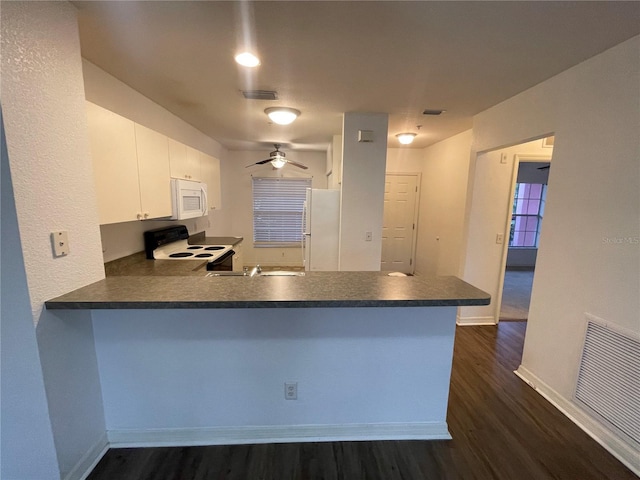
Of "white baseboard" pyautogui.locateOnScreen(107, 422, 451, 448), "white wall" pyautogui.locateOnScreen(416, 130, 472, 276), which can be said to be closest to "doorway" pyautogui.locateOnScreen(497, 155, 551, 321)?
"white wall" pyautogui.locateOnScreen(416, 130, 472, 276)

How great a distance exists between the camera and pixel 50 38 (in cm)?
123

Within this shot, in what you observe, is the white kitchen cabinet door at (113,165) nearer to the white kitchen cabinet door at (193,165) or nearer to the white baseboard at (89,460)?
the white kitchen cabinet door at (193,165)

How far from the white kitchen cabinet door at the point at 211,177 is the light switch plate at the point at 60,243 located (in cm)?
235

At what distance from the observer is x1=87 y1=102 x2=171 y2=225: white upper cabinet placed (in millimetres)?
1660

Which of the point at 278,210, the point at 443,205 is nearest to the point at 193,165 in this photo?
the point at 278,210

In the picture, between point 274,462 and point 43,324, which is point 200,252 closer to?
point 43,324

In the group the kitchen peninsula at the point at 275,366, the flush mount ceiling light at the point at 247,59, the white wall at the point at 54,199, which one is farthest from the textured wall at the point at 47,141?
the flush mount ceiling light at the point at 247,59

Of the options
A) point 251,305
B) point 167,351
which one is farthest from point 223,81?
point 167,351

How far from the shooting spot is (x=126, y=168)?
6.31 feet

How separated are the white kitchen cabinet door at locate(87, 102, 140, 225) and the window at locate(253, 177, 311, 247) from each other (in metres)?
3.82

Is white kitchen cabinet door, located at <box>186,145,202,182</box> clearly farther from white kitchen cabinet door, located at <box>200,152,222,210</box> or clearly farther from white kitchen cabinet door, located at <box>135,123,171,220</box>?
white kitchen cabinet door, located at <box>135,123,171,220</box>

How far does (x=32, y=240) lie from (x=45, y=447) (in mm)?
1004

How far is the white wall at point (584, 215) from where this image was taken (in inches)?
63.0

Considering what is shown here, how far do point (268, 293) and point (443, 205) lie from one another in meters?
3.99
